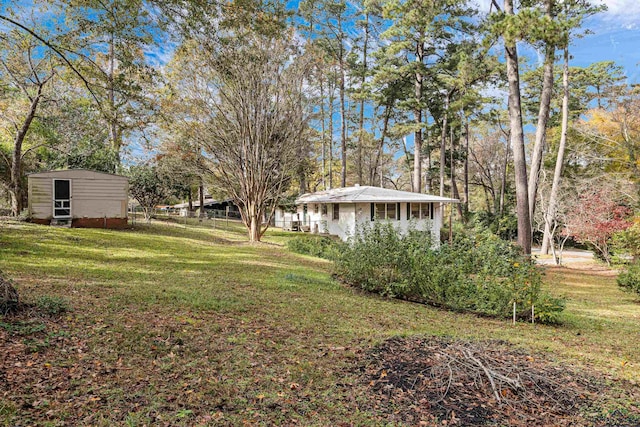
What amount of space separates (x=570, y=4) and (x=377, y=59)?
12.5m

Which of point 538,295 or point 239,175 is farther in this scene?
point 239,175

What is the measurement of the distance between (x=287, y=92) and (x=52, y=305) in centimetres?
1285

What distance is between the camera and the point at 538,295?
269 inches

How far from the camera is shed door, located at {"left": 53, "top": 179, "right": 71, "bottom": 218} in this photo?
14.4 meters

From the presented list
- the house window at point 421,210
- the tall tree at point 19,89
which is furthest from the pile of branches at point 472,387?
the house window at point 421,210

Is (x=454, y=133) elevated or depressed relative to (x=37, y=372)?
elevated

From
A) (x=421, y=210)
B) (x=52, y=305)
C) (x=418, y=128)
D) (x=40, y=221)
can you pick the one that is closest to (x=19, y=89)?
(x=40, y=221)

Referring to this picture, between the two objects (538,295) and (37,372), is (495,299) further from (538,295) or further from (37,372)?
(37,372)

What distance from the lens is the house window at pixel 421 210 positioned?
69.8 feet

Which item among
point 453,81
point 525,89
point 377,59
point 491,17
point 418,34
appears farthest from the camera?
point 525,89

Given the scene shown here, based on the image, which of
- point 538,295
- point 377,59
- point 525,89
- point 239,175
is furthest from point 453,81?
point 538,295

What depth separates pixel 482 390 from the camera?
129 inches

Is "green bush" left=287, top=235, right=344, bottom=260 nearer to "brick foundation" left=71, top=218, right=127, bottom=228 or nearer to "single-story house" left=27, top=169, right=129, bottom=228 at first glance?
"brick foundation" left=71, top=218, right=127, bottom=228

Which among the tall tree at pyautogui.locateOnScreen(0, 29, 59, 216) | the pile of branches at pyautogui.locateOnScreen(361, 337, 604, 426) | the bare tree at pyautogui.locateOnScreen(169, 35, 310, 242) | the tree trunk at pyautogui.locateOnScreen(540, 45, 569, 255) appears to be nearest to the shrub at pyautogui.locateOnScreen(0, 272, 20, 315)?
the pile of branches at pyautogui.locateOnScreen(361, 337, 604, 426)
